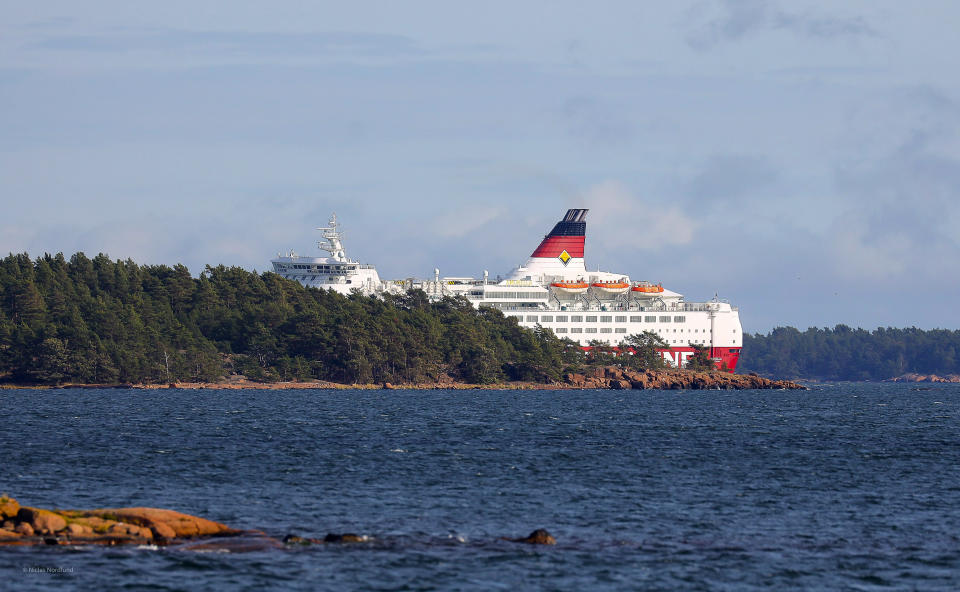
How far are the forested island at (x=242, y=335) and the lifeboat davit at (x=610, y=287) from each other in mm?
7752

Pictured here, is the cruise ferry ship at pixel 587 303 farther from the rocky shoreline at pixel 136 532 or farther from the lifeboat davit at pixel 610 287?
the rocky shoreline at pixel 136 532

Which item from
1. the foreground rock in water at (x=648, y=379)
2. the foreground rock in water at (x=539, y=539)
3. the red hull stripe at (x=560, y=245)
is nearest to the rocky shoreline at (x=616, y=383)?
the foreground rock in water at (x=648, y=379)

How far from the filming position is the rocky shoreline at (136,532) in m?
28.7

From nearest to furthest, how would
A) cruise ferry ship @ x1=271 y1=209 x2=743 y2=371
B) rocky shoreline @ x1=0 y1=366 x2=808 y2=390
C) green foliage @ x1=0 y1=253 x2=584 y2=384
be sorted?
green foliage @ x1=0 y1=253 x2=584 y2=384, rocky shoreline @ x1=0 y1=366 x2=808 y2=390, cruise ferry ship @ x1=271 y1=209 x2=743 y2=371

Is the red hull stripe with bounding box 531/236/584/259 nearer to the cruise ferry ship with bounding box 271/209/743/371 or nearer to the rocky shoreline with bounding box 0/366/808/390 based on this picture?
the cruise ferry ship with bounding box 271/209/743/371

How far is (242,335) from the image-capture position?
123m

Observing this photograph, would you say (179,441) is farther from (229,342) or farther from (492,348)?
(492,348)

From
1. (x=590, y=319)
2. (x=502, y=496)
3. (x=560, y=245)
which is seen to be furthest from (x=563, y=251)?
(x=502, y=496)

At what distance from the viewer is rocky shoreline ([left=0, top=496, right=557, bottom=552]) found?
28.7 meters

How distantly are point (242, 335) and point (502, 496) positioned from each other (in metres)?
87.6

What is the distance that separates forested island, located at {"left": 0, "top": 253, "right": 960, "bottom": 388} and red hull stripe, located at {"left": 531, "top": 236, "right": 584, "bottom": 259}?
13508 millimetres

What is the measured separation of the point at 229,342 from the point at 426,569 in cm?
9869

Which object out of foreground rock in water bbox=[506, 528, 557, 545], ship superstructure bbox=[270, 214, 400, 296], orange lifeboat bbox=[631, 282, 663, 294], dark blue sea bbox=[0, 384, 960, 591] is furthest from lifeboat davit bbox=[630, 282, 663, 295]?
foreground rock in water bbox=[506, 528, 557, 545]

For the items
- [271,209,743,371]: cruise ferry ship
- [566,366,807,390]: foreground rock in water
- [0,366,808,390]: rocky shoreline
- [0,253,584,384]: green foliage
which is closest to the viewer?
[0,253,584,384]: green foliage
